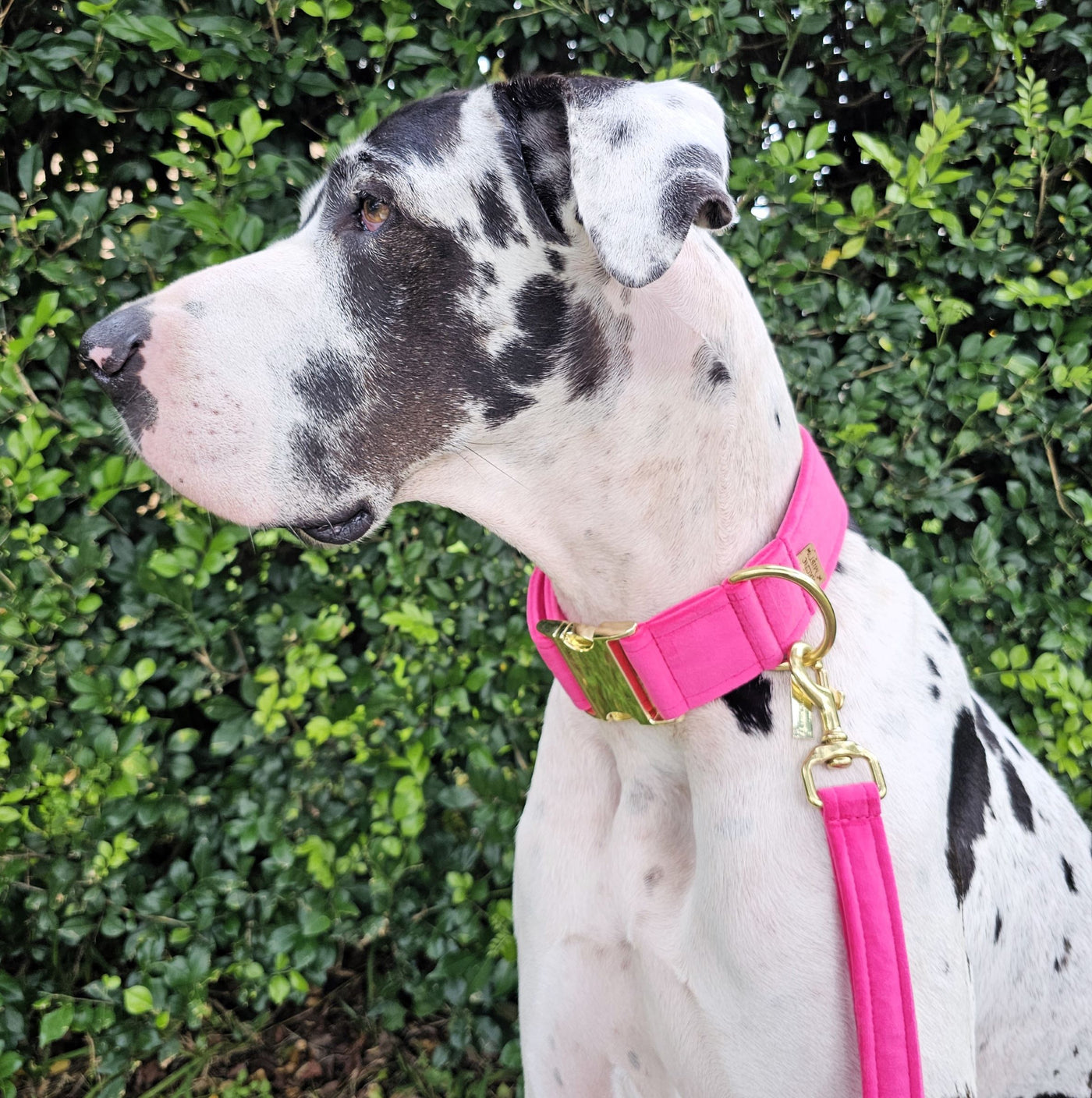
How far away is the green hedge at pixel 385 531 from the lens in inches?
95.0

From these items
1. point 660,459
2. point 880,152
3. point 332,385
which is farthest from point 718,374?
point 880,152

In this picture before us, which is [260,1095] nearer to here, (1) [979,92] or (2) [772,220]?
(2) [772,220]

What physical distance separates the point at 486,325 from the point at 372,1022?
2.47 meters

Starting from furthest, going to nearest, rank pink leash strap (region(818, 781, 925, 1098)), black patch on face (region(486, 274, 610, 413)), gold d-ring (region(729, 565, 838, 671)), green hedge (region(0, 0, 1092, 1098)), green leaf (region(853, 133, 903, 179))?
1. green leaf (region(853, 133, 903, 179))
2. green hedge (region(0, 0, 1092, 1098))
3. black patch on face (region(486, 274, 610, 413))
4. gold d-ring (region(729, 565, 838, 671))
5. pink leash strap (region(818, 781, 925, 1098))

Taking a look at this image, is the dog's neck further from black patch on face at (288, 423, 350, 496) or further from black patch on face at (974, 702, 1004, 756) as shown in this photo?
black patch on face at (974, 702, 1004, 756)

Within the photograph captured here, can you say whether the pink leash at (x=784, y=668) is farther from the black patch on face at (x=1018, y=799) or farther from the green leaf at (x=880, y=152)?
the green leaf at (x=880, y=152)

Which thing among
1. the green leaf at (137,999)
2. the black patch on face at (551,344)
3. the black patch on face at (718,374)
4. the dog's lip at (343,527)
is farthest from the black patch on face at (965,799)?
the green leaf at (137,999)

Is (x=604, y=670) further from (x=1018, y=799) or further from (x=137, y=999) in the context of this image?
(x=137, y=999)

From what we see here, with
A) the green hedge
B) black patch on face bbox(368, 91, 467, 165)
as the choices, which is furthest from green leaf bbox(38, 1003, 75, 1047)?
black patch on face bbox(368, 91, 467, 165)

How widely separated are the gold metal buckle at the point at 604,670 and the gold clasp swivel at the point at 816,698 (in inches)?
8.4

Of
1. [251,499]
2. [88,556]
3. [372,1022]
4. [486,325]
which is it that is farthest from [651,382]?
[372,1022]

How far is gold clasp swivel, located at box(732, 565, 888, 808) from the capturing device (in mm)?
1373

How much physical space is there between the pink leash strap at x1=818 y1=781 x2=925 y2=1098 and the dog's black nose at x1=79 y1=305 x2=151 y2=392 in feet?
4.26

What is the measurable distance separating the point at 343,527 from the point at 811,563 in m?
0.82
